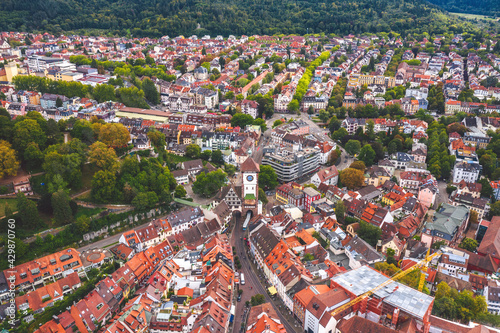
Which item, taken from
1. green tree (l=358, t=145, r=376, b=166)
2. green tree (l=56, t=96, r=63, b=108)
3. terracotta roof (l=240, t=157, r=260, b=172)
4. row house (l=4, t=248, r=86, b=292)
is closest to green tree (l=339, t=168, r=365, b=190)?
green tree (l=358, t=145, r=376, b=166)

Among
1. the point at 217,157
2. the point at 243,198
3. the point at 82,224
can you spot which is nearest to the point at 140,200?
the point at 82,224

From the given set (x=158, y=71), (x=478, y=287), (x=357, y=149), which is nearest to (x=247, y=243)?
(x=478, y=287)

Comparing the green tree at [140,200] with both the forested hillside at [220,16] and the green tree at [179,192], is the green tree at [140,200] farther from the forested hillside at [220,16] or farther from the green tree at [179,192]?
the forested hillside at [220,16]

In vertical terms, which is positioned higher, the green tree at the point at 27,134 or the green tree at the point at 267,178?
the green tree at the point at 27,134

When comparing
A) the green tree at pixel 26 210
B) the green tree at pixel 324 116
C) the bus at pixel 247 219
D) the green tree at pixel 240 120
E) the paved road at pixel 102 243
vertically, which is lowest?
the bus at pixel 247 219

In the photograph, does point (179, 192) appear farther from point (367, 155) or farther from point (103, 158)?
point (367, 155)

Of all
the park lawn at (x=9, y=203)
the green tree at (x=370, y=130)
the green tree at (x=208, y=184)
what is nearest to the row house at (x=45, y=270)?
the park lawn at (x=9, y=203)
